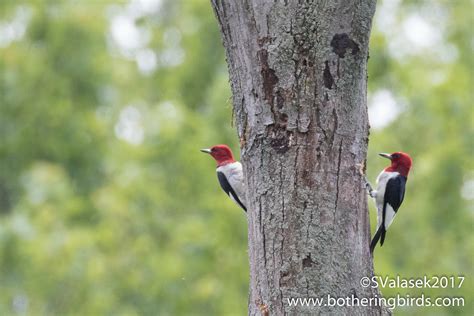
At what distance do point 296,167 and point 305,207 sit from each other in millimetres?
214

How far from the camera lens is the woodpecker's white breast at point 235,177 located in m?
7.10

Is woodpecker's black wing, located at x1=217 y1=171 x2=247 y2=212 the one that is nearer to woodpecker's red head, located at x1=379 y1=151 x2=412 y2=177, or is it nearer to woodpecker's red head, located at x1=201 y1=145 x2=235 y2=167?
woodpecker's red head, located at x1=201 y1=145 x2=235 y2=167

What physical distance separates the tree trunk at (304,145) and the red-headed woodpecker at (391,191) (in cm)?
177

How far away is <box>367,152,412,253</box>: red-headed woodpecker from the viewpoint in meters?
6.09

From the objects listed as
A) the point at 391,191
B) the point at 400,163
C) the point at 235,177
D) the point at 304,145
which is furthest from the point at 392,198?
the point at 304,145

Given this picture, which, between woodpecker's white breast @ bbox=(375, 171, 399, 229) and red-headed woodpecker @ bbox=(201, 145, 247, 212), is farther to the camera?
red-headed woodpecker @ bbox=(201, 145, 247, 212)

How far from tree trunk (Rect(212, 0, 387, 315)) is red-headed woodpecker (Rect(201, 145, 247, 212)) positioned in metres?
2.60

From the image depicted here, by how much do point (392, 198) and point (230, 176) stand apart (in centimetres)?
170

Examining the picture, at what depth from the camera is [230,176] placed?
7277 mm

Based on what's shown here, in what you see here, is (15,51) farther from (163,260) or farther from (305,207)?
(305,207)

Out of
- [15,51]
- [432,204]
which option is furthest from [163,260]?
[15,51]

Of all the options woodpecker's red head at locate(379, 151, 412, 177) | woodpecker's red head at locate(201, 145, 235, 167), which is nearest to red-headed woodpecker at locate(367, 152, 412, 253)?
woodpecker's red head at locate(379, 151, 412, 177)

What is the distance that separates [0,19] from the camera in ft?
57.5

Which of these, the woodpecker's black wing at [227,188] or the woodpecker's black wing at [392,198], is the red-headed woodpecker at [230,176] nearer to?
the woodpecker's black wing at [227,188]
